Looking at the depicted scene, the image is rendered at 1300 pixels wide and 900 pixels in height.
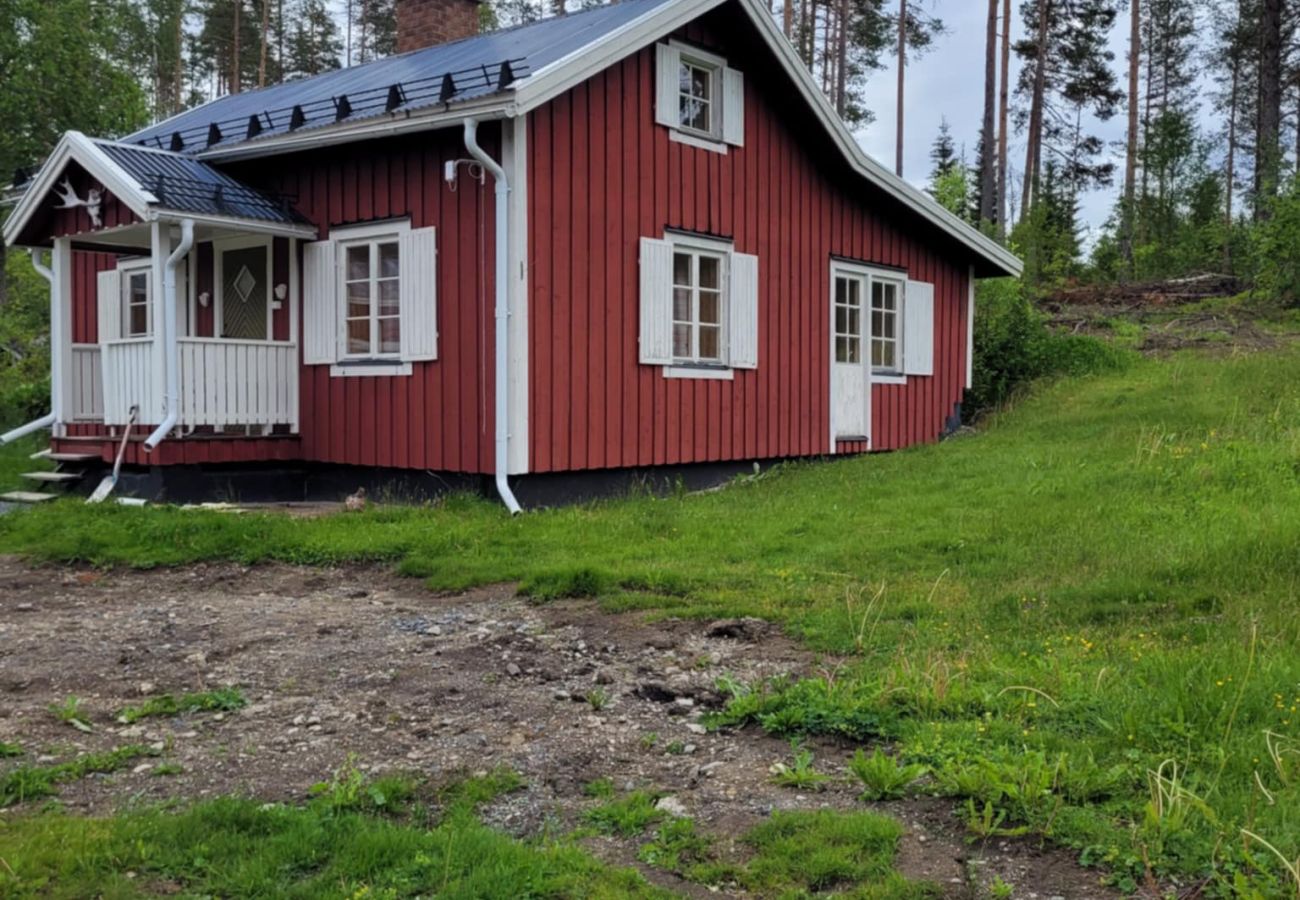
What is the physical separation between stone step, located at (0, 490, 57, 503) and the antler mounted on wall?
266 cm

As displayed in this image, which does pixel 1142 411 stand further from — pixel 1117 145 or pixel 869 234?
pixel 1117 145

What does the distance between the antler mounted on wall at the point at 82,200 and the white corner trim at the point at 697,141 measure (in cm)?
561

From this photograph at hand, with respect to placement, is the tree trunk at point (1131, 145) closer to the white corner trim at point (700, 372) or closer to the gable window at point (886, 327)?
the gable window at point (886, 327)

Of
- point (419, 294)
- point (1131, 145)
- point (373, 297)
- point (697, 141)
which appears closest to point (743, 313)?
point (697, 141)

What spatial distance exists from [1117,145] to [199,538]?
3152 centimetres

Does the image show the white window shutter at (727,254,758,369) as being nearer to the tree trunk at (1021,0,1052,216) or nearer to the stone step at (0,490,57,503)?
the stone step at (0,490,57,503)

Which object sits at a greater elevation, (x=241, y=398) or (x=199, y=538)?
(x=241, y=398)

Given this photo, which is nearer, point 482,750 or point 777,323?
point 482,750

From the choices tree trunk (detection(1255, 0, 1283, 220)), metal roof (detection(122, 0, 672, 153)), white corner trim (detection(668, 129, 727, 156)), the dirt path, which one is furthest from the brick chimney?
tree trunk (detection(1255, 0, 1283, 220))

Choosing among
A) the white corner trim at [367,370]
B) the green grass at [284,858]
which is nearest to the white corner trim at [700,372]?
the white corner trim at [367,370]

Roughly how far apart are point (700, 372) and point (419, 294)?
3052mm

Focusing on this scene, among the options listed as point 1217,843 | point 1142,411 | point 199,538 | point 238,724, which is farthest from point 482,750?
point 1142,411

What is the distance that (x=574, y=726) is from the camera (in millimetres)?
4395

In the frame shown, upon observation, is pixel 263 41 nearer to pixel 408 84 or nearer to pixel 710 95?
pixel 408 84
